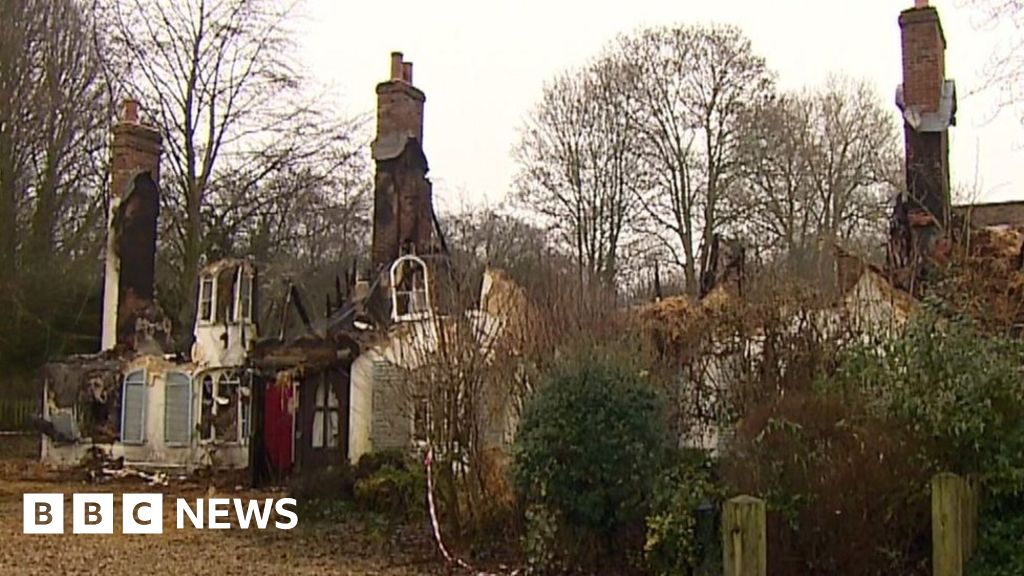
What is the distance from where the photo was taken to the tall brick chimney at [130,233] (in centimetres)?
2306

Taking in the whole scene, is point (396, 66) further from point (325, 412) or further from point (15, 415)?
point (15, 415)

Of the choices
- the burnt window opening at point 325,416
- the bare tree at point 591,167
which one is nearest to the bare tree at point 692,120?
the bare tree at point 591,167

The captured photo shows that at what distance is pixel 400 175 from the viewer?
20797 millimetres

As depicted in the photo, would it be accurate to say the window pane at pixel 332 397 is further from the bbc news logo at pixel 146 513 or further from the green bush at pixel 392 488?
the green bush at pixel 392 488

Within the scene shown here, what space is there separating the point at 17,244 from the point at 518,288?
19311mm

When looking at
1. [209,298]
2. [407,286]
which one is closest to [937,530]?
[407,286]

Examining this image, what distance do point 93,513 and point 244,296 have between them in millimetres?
5536

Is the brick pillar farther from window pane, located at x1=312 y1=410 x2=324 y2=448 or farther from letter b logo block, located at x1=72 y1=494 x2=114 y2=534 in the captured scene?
letter b logo block, located at x1=72 y1=494 x2=114 y2=534

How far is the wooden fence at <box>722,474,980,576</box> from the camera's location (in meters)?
8.02

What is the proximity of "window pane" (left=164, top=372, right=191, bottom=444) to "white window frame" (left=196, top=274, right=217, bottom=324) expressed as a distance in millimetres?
1146

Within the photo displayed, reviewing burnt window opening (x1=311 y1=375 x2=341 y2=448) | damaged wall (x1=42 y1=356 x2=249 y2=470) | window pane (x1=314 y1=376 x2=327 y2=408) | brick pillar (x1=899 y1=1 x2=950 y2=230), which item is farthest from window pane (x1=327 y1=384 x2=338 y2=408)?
brick pillar (x1=899 y1=1 x2=950 y2=230)

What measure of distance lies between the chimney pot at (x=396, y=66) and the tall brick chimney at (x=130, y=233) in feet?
20.4

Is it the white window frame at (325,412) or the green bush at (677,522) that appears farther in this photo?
the white window frame at (325,412)

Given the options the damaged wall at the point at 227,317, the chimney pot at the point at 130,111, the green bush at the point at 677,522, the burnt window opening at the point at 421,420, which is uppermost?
the chimney pot at the point at 130,111
